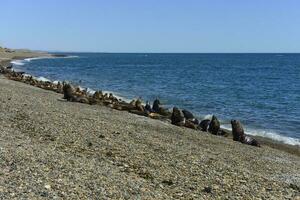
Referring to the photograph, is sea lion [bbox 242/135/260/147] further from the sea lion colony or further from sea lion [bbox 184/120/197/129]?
sea lion [bbox 184/120/197/129]

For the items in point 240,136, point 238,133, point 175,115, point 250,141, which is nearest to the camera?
point 250,141

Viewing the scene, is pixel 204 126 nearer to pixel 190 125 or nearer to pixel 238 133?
pixel 190 125

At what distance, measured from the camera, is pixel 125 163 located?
501 inches

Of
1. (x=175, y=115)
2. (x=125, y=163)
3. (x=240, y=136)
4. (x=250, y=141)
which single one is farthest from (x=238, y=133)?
(x=125, y=163)

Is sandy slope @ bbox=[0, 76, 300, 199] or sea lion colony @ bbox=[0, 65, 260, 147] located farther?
sea lion colony @ bbox=[0, 65, 260, 147]

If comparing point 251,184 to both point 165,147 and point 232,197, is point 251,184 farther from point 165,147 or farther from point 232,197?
point 165,147

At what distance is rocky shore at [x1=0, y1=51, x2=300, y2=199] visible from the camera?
1008 centimetres

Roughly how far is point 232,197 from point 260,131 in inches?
564

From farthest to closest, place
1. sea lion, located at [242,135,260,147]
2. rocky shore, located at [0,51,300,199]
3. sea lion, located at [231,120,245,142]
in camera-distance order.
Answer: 1. sea lion, located at [231,120,245,142]
2. sea lion, located at [242,135,260,147]
3. rocky shore, located at [0,51,300,199]

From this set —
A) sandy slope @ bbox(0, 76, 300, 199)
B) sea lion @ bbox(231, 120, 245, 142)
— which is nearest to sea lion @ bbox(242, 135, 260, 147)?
sea lion @ bbox(231, 120, 245, 142)

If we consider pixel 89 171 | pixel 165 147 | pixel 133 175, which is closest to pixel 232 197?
pixel 133 175

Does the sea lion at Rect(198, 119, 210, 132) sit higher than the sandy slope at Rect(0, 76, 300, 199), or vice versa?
the sandy slope at Rect(0, 76, 300, 199)

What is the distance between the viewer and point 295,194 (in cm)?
1159

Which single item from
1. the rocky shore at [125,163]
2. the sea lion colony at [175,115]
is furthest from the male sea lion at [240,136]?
the rocky shore at [125,163]
